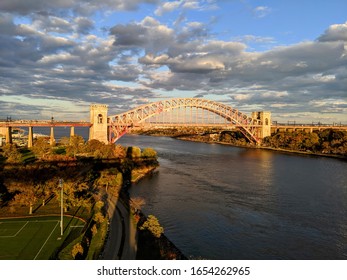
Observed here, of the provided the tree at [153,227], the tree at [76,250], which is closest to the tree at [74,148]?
the tree at [153,227]

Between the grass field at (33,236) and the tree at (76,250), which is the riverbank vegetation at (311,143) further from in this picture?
the tree at (76,250)

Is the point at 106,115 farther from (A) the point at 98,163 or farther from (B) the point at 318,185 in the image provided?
(B) the point at 318,185

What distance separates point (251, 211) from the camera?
924 inches

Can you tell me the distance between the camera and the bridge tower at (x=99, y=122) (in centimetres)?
5459

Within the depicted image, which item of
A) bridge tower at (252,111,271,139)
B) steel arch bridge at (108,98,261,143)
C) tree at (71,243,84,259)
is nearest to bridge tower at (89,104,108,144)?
steel arch bridge at (108,98,261,143)

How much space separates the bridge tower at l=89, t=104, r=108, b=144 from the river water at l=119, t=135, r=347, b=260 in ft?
59.6

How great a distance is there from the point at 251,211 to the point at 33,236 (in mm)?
14293

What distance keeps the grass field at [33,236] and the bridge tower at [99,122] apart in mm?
35359

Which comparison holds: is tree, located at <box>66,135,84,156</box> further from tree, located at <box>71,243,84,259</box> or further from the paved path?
tree, located at <box>71,243,84,259</box>

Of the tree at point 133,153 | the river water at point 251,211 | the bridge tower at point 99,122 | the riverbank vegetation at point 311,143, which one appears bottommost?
the river water at point 251,211

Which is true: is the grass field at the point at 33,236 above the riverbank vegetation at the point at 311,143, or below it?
below

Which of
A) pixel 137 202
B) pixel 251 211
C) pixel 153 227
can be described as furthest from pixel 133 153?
pixel 153 227

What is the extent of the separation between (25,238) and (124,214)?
622cm

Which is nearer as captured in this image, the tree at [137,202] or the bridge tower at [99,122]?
the tree at [137,202]
